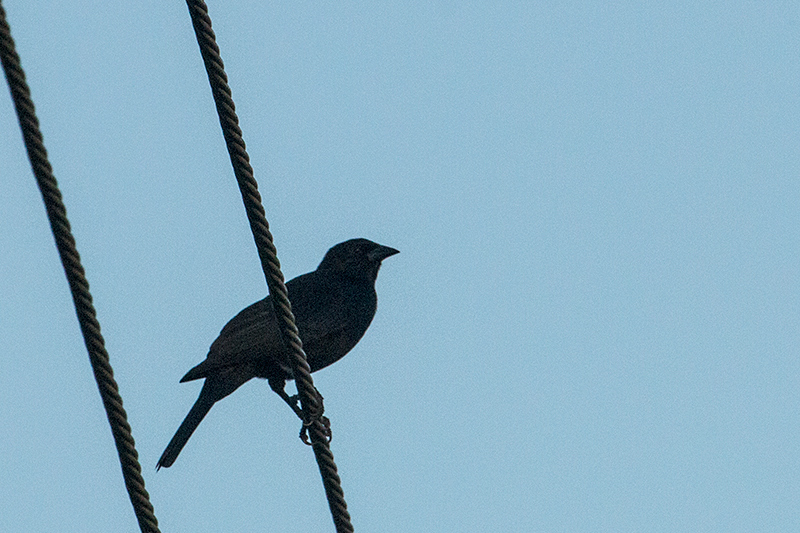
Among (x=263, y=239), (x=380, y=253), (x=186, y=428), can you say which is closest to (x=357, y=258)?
(x=380, y=253)

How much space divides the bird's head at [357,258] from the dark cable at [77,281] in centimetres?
462

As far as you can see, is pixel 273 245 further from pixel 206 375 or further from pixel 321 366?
pixel 321 366

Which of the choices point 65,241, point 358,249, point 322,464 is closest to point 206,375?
point 358,249

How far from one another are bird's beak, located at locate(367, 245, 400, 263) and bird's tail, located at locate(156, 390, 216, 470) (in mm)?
2040

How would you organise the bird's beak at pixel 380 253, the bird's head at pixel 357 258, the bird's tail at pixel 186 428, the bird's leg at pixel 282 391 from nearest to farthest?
the bird's tail at pixel 186 428 → the bird's leg at pixel 282 391 → the bird's head at pixel 357 258 → the bird's beak at pixel 380 253

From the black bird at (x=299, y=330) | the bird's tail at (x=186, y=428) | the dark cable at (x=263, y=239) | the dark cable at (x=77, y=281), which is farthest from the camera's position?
the black bird at (x=299, y=330)

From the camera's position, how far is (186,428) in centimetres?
602

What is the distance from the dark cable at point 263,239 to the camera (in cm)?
336

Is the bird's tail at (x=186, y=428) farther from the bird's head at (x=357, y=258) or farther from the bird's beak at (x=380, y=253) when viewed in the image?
the bird's beak at (x=380, y=253)

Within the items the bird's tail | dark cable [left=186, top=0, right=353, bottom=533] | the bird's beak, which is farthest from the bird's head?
dark cable [left=186, top=0, right=353, bottom=533]

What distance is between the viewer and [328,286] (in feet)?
24.3

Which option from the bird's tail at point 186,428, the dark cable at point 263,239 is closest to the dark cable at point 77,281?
the dark cable at point 263,239

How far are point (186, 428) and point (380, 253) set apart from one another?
243cm

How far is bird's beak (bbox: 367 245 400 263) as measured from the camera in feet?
26.5
